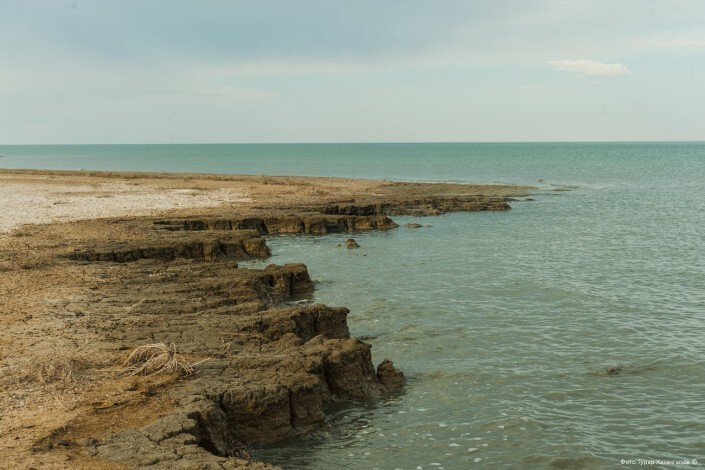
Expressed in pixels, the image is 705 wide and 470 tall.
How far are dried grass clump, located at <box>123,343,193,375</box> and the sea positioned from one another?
A: 7.74ft

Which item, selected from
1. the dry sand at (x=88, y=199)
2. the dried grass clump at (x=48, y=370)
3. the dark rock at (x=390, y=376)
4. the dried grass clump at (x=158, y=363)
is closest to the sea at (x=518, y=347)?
the dark rock at (x=390, y=376)

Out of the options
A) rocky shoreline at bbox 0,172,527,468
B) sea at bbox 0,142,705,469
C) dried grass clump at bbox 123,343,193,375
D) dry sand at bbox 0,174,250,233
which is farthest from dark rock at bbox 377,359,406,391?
dry sand at bbox 0,174,250,233

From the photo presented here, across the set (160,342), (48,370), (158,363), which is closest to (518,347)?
(160,342)

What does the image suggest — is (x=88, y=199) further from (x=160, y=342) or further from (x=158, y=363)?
(x=158, y=363)

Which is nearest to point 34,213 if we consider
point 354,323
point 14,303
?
point 14,303

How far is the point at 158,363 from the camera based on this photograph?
478 inches

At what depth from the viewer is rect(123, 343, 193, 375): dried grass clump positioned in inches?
473

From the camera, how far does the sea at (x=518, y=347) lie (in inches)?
472

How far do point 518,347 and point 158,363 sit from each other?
9977 mm

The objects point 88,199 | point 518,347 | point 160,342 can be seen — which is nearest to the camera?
point 160,342

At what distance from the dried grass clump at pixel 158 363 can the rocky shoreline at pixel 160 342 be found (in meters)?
0.16

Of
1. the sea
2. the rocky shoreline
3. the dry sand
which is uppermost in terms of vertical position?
the dry sand

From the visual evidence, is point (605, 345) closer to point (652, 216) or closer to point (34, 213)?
point (34, 213)

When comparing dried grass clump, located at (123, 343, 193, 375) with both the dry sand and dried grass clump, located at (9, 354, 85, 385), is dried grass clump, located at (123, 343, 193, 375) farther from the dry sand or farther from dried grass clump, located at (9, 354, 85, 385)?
the dry sand
